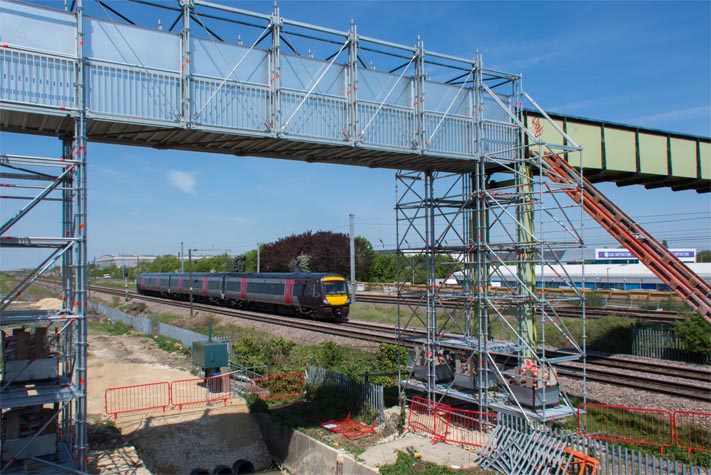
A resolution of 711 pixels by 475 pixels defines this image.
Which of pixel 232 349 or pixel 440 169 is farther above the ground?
pixel 440 169

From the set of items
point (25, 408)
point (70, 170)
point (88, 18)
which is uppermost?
point (88, 18)

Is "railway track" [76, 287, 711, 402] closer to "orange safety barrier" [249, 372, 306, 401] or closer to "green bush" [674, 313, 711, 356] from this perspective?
"green bush" [674, 313, 711, 356]

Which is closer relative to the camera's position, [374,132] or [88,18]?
[88,18]

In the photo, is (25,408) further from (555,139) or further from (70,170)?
(555,139)

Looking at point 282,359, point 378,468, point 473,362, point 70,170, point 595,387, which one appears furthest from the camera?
point 282,359

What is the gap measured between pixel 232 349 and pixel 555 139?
44.5 ft

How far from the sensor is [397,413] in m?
13.5

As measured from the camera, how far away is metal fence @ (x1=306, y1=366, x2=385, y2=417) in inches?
548

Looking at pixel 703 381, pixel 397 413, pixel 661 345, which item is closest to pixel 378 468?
pixel 397 413

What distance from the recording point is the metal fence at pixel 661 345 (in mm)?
18750

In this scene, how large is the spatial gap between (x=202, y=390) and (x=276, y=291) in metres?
16.4

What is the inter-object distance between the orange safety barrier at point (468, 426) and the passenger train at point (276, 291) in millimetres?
17264

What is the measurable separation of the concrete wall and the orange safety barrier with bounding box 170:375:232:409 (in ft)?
7.57

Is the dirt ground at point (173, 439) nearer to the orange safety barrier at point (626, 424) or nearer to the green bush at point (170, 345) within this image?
the green bush at point (170, 345)
